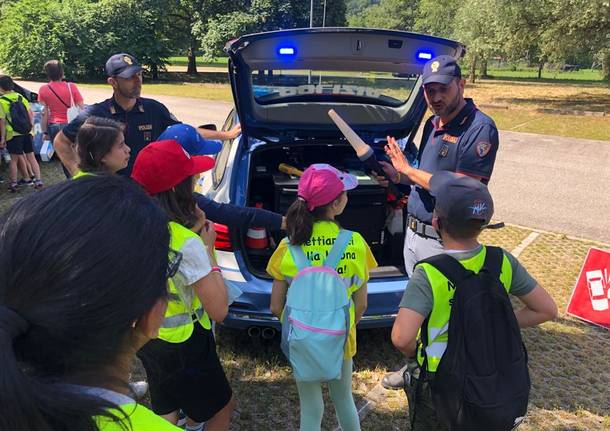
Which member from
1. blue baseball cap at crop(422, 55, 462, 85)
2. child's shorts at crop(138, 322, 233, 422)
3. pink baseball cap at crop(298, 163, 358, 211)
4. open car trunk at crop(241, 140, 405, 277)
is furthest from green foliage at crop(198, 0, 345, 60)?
child's shorts at crop(138, 322, 233, 422)

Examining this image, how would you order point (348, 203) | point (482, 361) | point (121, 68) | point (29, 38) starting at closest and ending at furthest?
point (482, 361), point (121, 68), point (348, 203), point (29, 38)

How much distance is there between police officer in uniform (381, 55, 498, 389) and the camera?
105 inches

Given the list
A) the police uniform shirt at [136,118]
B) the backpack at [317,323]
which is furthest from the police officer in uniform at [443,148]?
the police uniform shirt at [136,118]

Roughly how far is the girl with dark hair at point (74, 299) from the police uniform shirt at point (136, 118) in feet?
8.90

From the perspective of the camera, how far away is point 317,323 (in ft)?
6.94

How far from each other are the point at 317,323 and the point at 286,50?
199 cm

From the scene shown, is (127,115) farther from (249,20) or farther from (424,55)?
(249,20)

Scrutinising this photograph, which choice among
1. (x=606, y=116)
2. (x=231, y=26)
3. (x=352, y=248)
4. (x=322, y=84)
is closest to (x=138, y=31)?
(x=231, y=26)

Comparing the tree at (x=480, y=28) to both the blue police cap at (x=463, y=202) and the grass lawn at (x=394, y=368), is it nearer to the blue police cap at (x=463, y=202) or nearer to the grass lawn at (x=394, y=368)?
the grass lawn at (x=394, y=368)

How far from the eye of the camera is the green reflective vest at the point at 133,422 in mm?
777

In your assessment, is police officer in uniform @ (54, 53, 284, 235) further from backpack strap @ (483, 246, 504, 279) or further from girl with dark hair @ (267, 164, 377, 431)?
backpack strap @ (483, 246, 504, 279)

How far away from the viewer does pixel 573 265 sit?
16.0 feet

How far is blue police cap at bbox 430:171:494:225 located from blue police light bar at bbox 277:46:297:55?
1.81 metres

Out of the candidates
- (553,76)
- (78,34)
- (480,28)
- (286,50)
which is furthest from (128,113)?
(553,76)
